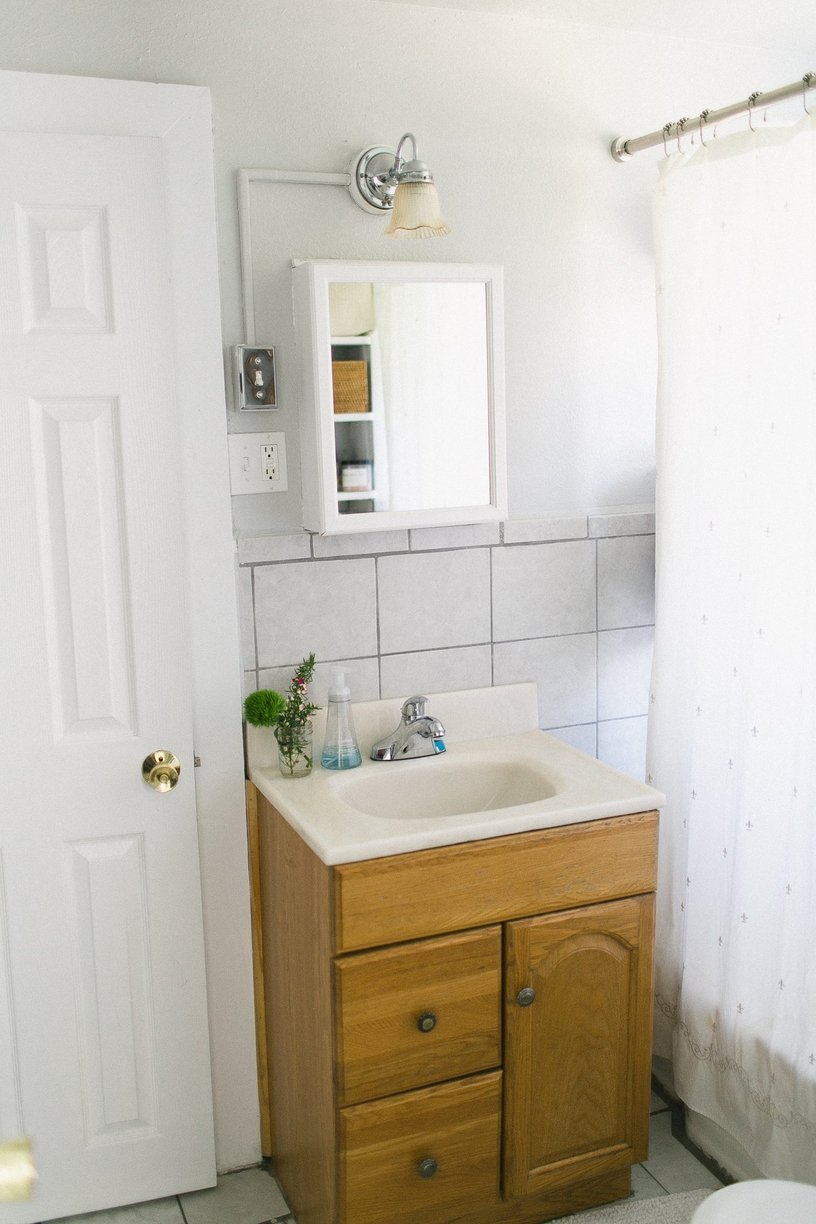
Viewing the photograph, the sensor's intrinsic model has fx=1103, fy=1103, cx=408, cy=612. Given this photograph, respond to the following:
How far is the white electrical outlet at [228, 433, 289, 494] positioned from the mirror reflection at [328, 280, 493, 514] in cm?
13

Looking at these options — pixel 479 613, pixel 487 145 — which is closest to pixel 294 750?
pixel 479 613

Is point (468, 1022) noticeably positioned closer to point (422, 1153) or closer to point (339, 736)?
point (422, 1153)

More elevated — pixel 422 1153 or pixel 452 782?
pixel 452 782

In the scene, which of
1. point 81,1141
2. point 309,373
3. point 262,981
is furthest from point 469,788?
point 81,1141

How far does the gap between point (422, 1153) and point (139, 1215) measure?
0.65 m

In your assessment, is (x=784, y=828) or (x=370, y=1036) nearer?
(x=370, y=1036)

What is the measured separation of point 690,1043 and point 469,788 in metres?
0.69

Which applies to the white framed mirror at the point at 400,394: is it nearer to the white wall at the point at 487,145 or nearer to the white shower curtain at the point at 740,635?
the white wall at the point at 487,145

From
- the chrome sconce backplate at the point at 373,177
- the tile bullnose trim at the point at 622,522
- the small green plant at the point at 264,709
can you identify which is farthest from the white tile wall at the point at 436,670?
the chrome sconce backplate at the point at 373,177

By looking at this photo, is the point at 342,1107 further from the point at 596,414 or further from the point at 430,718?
the point at 596,414

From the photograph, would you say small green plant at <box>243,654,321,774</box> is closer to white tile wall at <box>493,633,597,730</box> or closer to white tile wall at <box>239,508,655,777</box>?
white tile wall at <box>239,508,655,777</box>

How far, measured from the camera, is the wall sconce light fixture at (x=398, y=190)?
1.92 meters

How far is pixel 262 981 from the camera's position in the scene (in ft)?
7.27

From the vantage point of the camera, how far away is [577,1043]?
1.98 m
